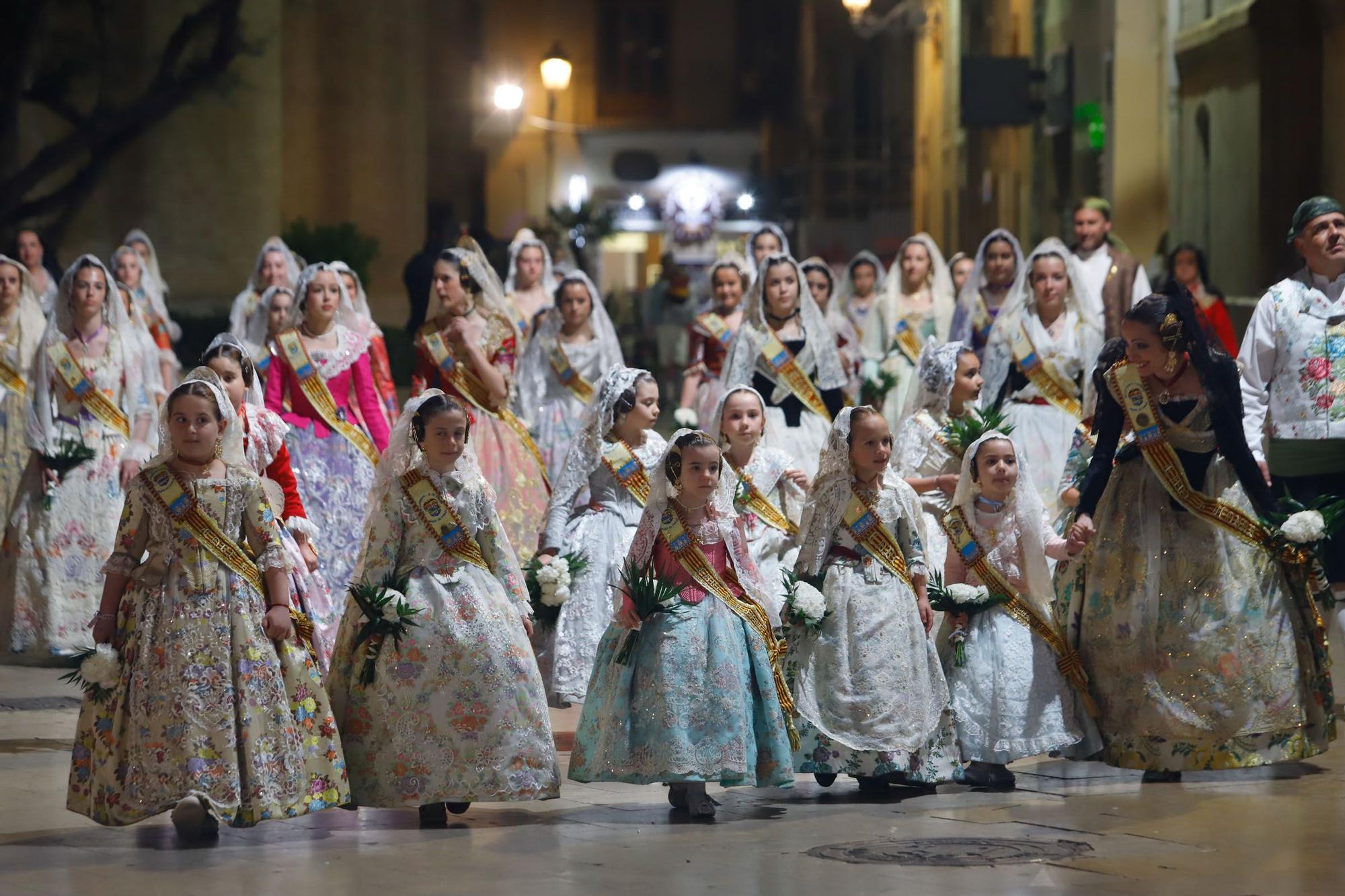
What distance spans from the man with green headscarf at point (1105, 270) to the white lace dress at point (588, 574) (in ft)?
12.2

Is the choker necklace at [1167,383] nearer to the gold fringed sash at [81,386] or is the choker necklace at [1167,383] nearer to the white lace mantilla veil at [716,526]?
the white lace mantilla veil at [716,526]

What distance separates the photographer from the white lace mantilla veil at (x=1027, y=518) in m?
8.23

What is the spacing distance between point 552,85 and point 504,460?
79.4 ft

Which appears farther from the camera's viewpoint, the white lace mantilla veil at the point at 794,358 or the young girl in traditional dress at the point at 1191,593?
the white lace mantilla veil at the point at 794,358

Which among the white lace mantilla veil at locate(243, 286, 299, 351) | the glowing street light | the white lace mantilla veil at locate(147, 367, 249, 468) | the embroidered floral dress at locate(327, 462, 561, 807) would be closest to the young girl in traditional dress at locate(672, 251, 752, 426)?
the white lace mantilla veil at locate(243, 286, 299, 351)

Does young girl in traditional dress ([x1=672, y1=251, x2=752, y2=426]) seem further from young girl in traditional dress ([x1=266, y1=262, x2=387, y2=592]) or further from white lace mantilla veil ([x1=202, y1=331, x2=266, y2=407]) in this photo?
white lace mantilla veil ([x1=202, y1=331, x2=266, y2=407])

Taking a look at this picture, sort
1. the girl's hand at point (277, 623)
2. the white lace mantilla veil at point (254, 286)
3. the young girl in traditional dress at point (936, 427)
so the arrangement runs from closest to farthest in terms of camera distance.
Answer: the girl's hand at point (277, 623), the young girl in traditional dress at point (936, 427), the white lace mantilla veil at point (254, 286)

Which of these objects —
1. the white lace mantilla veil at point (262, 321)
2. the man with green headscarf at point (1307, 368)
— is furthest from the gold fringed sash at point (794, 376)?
the man with green headscarf at point (1307, 368)

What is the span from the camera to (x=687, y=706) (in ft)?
24.8

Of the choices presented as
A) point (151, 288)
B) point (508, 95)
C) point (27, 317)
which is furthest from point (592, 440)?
→ point (508, 95)

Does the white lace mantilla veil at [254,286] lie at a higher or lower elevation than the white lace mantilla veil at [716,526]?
higher

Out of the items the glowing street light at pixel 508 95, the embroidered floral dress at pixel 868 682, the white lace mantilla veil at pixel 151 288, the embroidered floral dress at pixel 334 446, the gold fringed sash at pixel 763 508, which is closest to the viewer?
the embroidered floral dress at pixel 868 682

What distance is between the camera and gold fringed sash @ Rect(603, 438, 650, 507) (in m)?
9.39

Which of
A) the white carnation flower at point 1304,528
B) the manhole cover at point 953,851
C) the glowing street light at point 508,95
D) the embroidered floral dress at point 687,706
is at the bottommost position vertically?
the manhole cover at point 953,851
